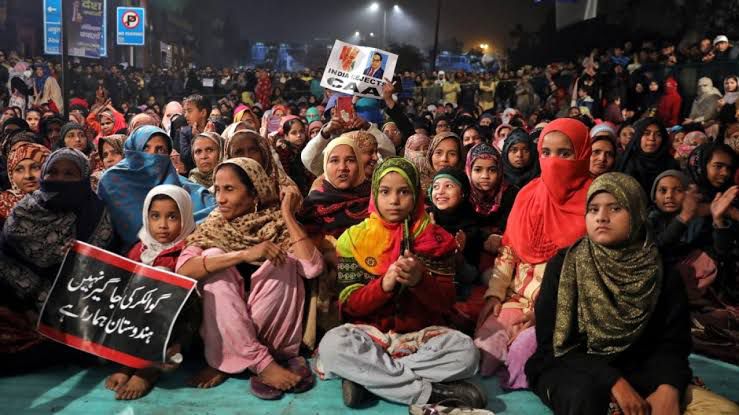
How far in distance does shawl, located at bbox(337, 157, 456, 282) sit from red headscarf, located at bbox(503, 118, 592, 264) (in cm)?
62

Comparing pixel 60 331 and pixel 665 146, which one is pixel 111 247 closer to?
pixel 60 331

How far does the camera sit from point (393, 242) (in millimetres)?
3260

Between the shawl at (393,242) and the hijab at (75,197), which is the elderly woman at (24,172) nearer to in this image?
the hijab at (75,197)


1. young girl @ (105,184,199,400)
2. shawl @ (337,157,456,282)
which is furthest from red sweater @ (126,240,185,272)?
shawl @ (337,157,456,282)

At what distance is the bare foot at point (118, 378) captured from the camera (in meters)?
3.13

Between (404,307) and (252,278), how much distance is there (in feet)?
2.69

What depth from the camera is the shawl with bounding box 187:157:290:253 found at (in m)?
3.31

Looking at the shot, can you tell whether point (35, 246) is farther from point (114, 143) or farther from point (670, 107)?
point (670, 107)

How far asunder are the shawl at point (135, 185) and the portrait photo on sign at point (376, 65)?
298 centimetres

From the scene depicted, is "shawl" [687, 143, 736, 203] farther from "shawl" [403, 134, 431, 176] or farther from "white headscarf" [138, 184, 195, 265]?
"white headscarf" [138, 184, 195, 265]

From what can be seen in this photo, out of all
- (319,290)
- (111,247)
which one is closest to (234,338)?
(319,290)

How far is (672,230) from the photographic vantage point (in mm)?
4117

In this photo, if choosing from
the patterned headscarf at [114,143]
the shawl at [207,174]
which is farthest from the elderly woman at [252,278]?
the patterned headscarf at [114,143]

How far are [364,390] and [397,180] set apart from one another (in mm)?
1057
